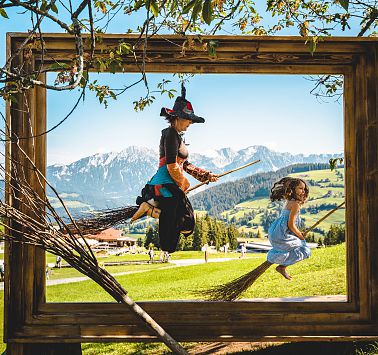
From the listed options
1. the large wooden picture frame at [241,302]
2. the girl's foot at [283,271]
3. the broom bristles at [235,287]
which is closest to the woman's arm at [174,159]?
the large wooden picture frame at [241,302]

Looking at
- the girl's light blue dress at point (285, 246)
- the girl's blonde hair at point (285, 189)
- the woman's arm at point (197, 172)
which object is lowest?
the girl's light blue dress at point (285, 246)

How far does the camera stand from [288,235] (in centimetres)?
448

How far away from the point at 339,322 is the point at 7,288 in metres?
2.49

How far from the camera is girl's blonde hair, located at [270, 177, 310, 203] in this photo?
14.9 ft

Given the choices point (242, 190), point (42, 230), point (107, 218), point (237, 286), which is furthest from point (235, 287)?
point (42, 230)

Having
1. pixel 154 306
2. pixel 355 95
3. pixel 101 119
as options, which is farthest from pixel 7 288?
pixel 355 95

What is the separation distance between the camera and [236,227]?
186 inches

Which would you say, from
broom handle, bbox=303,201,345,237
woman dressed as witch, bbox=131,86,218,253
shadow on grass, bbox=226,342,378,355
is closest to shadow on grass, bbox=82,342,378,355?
shadow on grass, bbox=226,342,378,355

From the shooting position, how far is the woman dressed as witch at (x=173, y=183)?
4.37 meters

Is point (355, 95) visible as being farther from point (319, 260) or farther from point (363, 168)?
point (319, 260)

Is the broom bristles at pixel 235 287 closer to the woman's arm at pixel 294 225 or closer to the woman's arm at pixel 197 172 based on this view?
the woman's arm at pixel 294 225

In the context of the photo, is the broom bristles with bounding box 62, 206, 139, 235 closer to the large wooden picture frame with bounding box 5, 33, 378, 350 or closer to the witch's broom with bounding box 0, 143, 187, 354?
the witch's broom with bounding box 0, 143, 187, 354

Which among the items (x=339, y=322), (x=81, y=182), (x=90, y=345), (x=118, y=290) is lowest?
(x=90, y=345)

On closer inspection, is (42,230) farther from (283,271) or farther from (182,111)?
(283,271)
